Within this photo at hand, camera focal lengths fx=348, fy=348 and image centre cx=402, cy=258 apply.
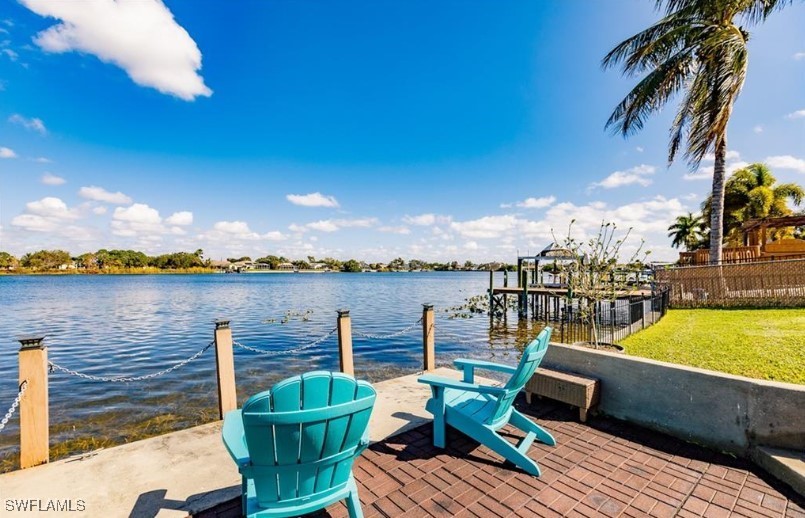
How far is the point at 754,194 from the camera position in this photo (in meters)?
26.4

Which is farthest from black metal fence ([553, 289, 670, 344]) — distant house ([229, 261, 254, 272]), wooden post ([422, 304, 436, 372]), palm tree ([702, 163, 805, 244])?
distant house ([229, 261, 254, 272])

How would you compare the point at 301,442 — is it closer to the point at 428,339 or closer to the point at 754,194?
the point at 428,339

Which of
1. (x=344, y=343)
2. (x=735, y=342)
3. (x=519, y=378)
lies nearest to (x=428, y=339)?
(x=344, y=343)

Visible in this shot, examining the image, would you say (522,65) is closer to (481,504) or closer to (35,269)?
(481,504)

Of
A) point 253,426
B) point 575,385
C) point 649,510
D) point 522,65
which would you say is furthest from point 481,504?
point 522,65

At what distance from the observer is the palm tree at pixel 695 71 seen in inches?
418

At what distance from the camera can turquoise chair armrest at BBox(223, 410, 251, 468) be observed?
7.01 feet

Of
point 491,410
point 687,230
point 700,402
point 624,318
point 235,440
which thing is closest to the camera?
point 235,440

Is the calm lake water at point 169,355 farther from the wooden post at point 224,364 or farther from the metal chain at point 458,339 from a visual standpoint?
the wooden post at point 224,364

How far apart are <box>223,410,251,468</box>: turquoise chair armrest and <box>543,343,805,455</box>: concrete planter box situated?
13.5ft

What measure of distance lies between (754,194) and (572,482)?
35142 millimetres

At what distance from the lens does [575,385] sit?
14.0 ft

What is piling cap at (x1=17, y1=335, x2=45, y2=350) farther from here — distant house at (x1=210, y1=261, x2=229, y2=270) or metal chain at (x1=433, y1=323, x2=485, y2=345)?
distant house at (x1=210, y1=261, x2=229, y2=270)

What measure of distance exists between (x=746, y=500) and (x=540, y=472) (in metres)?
1.49
